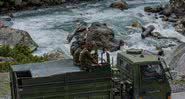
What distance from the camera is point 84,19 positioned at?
151 ft

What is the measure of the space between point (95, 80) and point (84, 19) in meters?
33.1

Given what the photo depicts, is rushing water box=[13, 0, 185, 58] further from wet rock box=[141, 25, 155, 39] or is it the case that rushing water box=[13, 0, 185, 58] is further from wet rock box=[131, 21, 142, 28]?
wet rock box=[131, 21, 142, 28]

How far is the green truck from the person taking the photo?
12.9 m

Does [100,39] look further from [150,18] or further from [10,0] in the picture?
[10,0]

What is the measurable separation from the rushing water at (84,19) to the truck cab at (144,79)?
20019 millimetres

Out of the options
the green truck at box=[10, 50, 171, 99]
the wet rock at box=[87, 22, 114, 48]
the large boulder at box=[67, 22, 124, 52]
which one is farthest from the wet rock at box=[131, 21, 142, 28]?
the green truck at box=[10, 50, 171, 99]

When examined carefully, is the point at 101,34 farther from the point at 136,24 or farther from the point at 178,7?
the point at 178,7

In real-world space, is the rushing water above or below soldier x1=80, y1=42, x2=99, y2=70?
below

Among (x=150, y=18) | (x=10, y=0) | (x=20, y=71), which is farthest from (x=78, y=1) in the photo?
(x=20, y=71)

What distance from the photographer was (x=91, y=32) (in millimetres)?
36406

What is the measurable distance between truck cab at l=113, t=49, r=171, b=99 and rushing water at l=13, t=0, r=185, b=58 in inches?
788

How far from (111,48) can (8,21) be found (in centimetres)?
1565

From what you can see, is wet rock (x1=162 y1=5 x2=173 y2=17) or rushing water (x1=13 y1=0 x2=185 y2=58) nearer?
rushing water (x1=13 y1=0 x2=185 y2=58)

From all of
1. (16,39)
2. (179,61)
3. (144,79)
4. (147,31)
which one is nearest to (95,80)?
(144,79)
